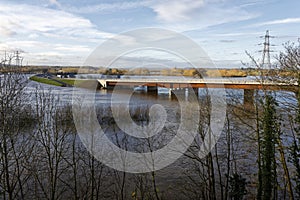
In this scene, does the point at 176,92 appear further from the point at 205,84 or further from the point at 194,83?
the point at 205,84

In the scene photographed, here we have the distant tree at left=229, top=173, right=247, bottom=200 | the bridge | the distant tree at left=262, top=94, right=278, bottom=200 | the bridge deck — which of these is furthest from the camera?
the bridge deck

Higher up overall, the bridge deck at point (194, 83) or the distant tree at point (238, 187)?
the bridge deck at point (194, 83)

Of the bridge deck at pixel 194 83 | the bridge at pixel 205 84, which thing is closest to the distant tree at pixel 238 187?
the bridge at pixel 205 84

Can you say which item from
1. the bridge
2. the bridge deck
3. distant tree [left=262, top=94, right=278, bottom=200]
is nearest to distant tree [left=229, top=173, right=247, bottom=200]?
distant tree [left=262, top=94, right=278, bottom=200]

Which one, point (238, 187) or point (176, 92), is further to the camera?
point (176, 92)

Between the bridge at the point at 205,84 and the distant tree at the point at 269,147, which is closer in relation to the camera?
the distant tree at the point at 269,147

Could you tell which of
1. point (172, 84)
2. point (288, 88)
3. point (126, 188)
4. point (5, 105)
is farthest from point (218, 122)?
point (172, 84)

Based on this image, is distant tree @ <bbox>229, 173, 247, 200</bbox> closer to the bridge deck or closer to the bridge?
the bridge

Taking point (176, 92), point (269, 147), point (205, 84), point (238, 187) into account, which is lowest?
point (238, 187)

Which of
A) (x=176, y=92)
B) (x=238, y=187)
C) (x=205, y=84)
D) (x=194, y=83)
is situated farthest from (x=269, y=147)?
(x=176, y=92)

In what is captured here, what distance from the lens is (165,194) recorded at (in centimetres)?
1128

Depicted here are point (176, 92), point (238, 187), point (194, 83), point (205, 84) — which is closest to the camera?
point (238, 187)

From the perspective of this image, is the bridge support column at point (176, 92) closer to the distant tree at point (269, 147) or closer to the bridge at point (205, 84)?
the bridge at point (205, 84)

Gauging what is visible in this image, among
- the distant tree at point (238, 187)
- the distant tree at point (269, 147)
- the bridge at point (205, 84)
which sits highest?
the bridge at point (205, 84)
